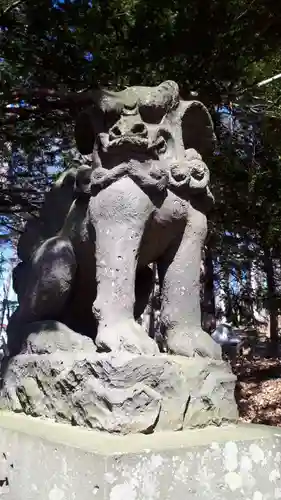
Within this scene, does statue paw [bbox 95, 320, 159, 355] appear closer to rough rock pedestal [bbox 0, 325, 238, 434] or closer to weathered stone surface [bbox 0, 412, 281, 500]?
rough rock pedestal [bbox 0, 325, 238, 434]

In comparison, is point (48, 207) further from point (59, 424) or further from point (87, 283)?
point (59, 424)

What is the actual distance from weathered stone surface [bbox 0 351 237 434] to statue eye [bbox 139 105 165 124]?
116cm

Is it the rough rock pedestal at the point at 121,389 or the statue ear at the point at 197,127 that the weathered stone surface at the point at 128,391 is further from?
the statue ear at the point at 197,127

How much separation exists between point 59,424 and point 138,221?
938 millimetres

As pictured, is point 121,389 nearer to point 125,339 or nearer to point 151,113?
point 125,339

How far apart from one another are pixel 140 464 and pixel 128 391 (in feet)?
0.95

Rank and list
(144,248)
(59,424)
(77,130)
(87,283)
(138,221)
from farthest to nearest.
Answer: (77,130) < (87,283) < (144,248) < (138,221) < (59,424)

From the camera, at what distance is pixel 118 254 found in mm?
2445

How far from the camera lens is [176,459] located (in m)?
1.95

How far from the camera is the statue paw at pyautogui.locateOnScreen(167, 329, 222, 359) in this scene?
8.13 feet

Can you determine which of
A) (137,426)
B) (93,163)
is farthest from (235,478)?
(93,163)

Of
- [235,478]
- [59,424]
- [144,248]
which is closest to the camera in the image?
[235,478]

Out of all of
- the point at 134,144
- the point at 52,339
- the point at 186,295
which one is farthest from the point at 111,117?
the point at 52,339

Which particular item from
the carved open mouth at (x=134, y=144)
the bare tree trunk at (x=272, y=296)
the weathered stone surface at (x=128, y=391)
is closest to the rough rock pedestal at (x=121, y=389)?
the weathered stone surface at (x=128, y=391)
